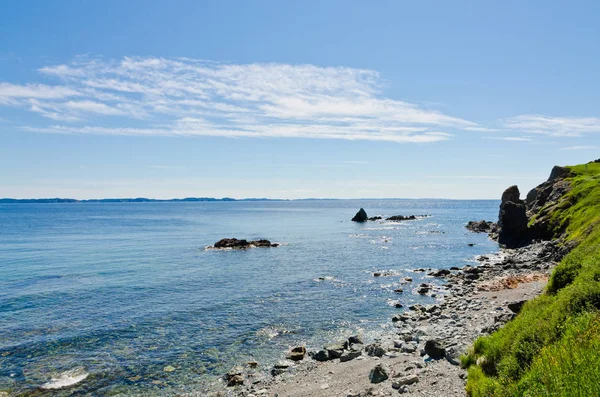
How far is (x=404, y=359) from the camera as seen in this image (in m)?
22.1

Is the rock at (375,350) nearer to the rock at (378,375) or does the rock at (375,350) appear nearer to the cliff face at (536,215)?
the rock at (378,375)

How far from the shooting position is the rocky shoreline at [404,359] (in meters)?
17.7

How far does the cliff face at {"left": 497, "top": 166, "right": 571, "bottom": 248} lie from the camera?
69.0 meters

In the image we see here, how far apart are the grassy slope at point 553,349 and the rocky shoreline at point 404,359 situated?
1681mm

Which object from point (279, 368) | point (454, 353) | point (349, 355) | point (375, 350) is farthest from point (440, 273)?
point (279, 368)

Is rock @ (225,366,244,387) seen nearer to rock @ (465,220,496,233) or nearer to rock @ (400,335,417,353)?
rock @ (400,335,417,353)

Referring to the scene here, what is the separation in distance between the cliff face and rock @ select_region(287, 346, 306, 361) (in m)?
53.6

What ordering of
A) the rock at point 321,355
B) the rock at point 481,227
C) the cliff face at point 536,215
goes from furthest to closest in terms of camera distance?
the rock at point 481,227 → the cliff face at point 536,215 → the rock at point 321,355

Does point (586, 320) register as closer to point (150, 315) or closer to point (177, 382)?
point (177, 382)

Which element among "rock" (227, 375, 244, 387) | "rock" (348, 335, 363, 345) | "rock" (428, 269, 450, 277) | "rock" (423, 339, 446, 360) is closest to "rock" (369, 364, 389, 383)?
"rock" (423, 339, 446, 360)

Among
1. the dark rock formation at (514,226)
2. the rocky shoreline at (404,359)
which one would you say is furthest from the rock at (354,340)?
the dark rock formation at (514,226)

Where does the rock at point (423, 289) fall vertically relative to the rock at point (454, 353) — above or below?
below

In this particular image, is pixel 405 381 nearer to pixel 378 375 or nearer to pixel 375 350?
pixel 378 375

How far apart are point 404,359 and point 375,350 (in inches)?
90.9
